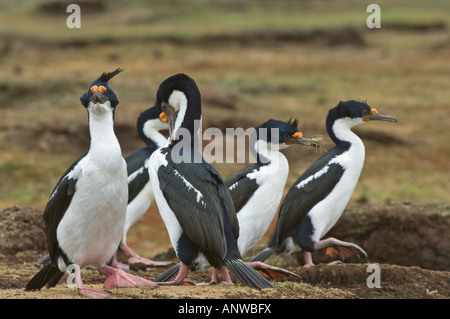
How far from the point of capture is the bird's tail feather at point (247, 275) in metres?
7.12

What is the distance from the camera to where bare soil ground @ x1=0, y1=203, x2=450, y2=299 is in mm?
7055

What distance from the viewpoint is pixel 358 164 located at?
32.6 feet

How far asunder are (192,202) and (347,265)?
2271 millimetres

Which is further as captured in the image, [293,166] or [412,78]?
[412,78]

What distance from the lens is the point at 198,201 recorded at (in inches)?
291

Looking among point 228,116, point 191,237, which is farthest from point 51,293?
point 228,116

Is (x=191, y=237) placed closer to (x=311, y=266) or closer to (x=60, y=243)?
(x=60, y=243)

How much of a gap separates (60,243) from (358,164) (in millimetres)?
4231

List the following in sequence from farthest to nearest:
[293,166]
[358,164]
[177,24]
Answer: [177,24] → [293,166] → [358,164]

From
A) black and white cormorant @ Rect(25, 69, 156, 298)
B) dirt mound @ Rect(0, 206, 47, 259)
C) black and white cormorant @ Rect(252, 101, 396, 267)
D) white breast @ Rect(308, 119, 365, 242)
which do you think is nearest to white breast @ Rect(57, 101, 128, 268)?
black and white cormorant @ Rect(25, 69, 156, 298)

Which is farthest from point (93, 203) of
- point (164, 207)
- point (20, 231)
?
point (20, 231)

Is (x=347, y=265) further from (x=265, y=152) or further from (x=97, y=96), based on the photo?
(x=97, y=96)

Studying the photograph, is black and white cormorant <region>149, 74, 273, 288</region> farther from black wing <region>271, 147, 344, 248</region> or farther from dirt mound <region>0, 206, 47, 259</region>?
dirt mound <region>0, 206, 47, 259</region>

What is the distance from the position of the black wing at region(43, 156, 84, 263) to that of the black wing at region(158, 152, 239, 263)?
0.88 m
